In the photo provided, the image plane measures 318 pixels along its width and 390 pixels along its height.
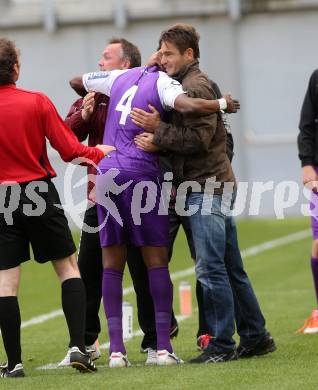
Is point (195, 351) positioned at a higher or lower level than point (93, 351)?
lower

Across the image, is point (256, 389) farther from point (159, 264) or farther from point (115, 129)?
point (115, 129)

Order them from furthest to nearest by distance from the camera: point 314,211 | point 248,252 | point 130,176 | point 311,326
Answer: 1. point 248,252
2. point 311,326
3. point 314,211
4. point 130,176

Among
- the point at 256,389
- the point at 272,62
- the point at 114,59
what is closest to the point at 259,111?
the point at 272,62

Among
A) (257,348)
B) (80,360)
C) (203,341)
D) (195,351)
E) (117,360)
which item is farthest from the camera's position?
(195,351)

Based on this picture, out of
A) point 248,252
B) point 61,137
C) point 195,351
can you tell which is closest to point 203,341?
point 195,351

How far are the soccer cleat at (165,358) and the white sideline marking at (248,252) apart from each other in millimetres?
3558

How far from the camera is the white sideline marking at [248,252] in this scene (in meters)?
11.7

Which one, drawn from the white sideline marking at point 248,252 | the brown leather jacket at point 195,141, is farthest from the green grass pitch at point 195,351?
the brown leather jacket at point 195,141

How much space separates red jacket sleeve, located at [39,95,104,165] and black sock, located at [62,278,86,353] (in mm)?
780

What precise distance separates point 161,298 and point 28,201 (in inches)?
42.1

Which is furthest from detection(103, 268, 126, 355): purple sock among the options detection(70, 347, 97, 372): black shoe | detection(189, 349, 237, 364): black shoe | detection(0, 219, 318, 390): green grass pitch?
detection(189, 349, 237, 364): black shoe

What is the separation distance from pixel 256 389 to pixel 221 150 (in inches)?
69.2

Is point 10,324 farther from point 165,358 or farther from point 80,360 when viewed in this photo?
point 165,358

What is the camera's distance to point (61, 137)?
7.68 metres
